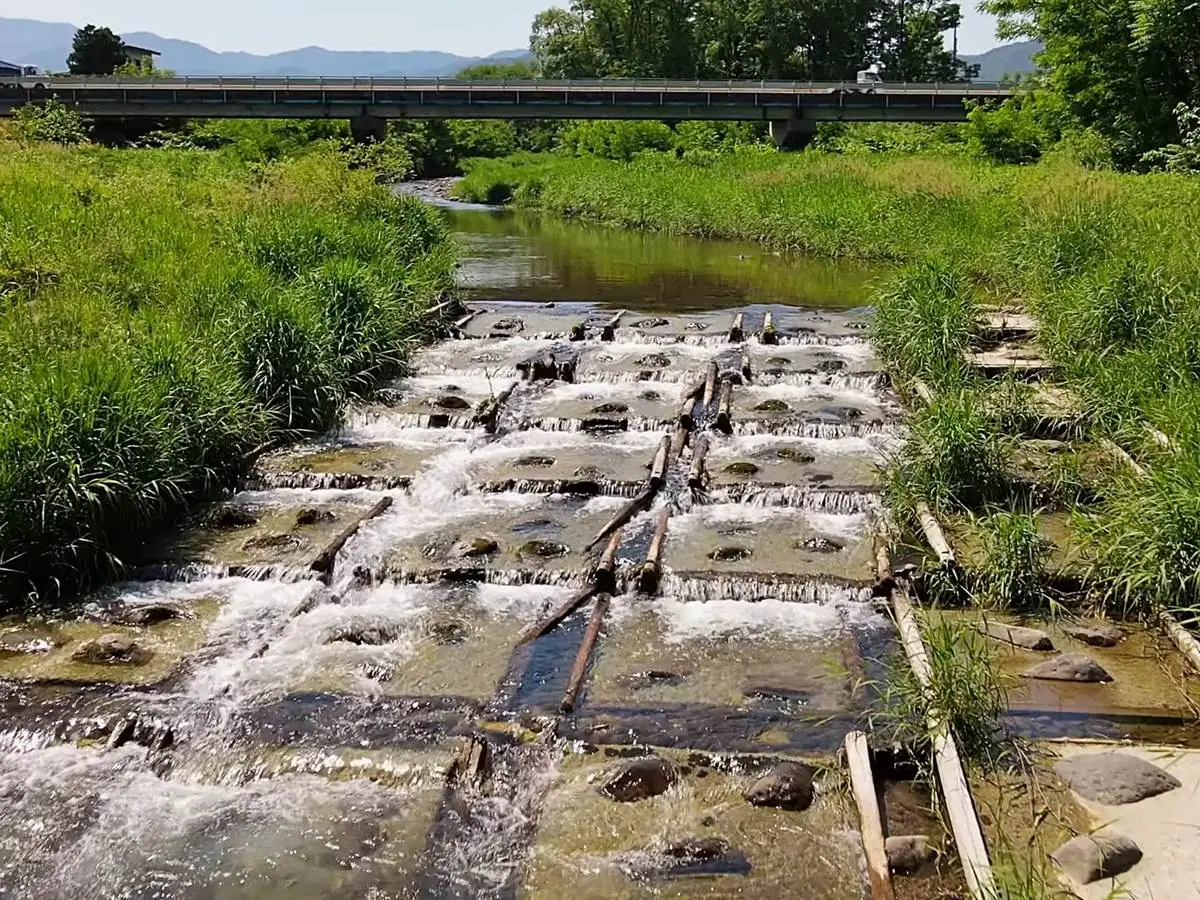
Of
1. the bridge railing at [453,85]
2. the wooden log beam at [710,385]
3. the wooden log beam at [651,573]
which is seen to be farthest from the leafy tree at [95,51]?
the wooden log beam at [651,573]

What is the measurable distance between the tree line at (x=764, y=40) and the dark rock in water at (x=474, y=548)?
231ft

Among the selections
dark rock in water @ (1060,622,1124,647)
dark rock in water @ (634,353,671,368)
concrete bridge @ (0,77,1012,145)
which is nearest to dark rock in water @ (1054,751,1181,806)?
dark rock in water @ (1060,622,1124,647)

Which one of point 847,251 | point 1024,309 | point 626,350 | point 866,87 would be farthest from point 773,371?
point 866,87

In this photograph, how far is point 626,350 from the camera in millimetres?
16203

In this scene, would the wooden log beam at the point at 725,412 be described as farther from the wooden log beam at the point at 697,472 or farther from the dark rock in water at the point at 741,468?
the dark rock in water at the point at 741,468

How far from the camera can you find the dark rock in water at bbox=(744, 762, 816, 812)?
569 cm

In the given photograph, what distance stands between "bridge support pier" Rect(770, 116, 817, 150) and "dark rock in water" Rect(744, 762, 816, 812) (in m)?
45.0

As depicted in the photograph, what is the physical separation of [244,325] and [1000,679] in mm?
8677

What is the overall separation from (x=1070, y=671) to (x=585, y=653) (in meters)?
3.06

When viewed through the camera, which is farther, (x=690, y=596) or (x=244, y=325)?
(x=244, y=325)

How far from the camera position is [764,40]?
244 feet

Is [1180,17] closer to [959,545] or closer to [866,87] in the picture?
[959,545]

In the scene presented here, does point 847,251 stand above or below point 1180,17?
below

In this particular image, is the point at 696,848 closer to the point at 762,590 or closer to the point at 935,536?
the point at 762,590
